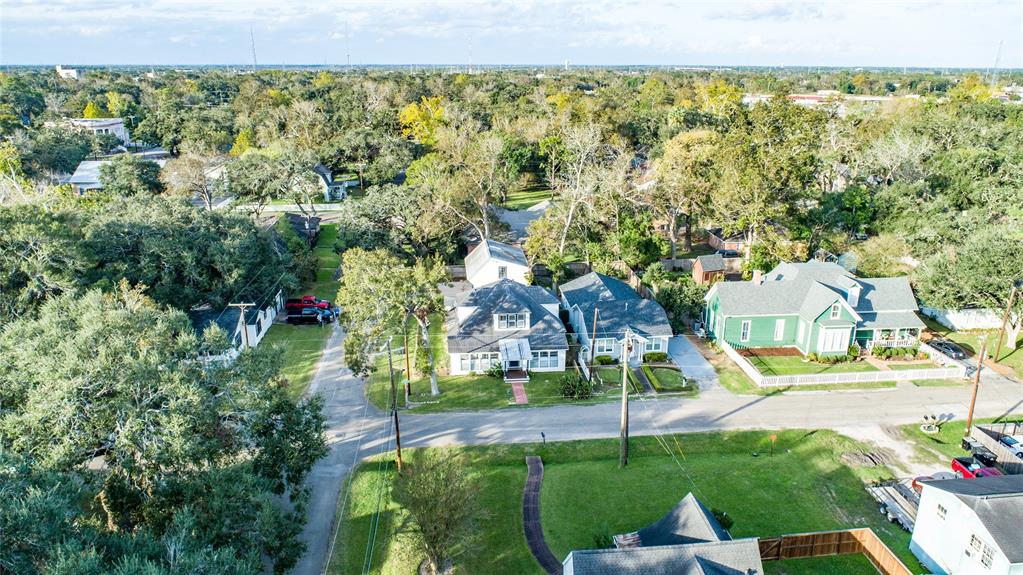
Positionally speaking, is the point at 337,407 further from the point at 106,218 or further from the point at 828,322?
the point at 828,322

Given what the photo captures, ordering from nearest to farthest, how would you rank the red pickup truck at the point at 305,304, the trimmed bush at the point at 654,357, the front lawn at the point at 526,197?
1. the trimmed bush at the point at 654,357
2. the red pickup truck at the point at 305,304
3. the front lawn at the point at 526,197

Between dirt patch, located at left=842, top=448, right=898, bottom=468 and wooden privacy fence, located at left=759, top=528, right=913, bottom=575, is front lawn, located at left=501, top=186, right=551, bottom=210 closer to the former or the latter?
dirt patch, located at left=842, top=448, right=898, bottom=468

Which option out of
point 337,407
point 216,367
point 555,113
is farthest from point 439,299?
point 555,113

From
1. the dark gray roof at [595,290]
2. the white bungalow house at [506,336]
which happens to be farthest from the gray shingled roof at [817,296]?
the white bungalow house at [506,336]

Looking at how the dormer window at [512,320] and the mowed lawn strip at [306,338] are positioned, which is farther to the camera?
the dormer window at [512,320]

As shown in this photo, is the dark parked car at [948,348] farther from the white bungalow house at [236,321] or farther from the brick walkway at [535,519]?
the white bungalow house at [236,321]

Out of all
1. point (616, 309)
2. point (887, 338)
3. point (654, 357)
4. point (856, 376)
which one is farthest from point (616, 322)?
point (887, 338)
